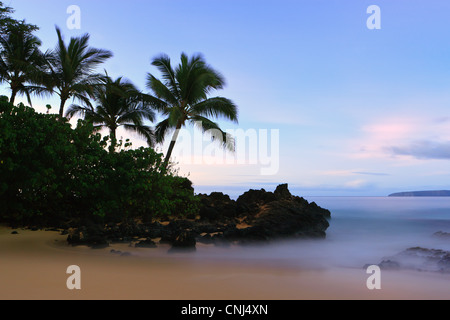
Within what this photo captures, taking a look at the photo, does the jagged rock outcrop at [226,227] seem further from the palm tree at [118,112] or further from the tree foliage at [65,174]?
the palm tree at [118,112]

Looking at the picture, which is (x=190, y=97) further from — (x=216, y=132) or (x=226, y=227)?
(x=226, y=227)

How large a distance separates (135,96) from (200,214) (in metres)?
8.89

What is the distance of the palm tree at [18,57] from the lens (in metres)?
19.6

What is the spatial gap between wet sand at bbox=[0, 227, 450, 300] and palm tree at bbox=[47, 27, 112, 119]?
13661 millimetres

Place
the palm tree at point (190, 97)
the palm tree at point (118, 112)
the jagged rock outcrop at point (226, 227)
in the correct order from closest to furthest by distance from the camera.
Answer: the jagged rock outcrop at point (226, 227) → the palm tree at point (190, 97) → the palm tree at point (118, 112)

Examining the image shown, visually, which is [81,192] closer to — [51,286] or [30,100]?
[51,286]

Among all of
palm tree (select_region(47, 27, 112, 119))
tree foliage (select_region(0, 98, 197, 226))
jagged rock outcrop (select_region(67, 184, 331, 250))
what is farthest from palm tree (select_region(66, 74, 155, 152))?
tree foliage (select_region(0, 98, 197, 226))

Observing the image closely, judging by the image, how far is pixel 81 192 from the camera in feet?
33.1

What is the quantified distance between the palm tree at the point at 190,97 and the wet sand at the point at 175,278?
11443 mm

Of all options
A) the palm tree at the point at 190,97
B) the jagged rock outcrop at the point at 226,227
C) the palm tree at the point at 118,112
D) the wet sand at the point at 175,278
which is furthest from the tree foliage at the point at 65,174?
the palm tree at the point at 118,112

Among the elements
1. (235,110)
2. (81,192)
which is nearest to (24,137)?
(81,192)

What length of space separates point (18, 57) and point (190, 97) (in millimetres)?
10036

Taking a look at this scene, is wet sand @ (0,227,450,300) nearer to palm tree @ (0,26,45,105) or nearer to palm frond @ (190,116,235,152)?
palm frond @ (190,116,235,152)

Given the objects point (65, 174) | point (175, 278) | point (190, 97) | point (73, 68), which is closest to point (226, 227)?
point (65, 174)
